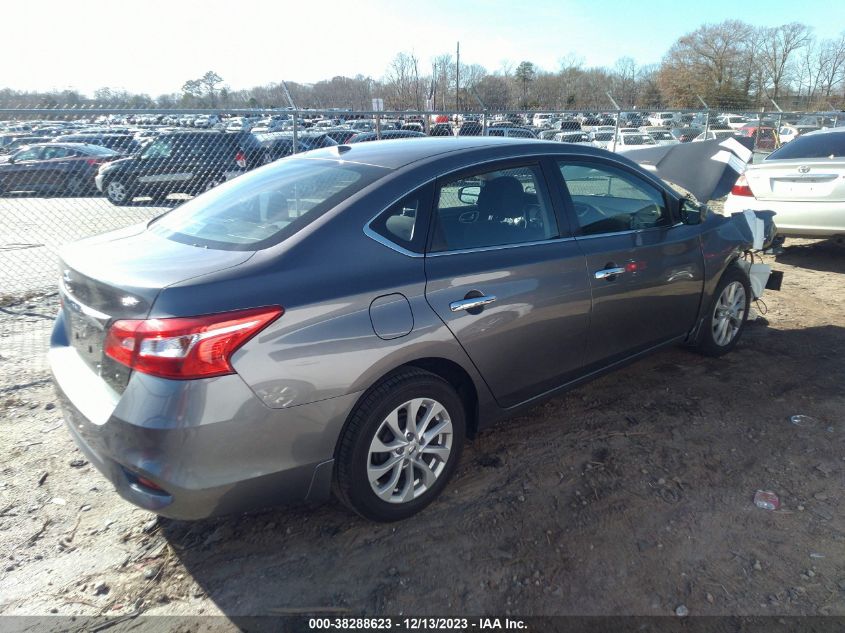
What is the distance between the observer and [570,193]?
3459 mm

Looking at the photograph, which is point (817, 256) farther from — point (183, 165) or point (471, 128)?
point (183, 165)

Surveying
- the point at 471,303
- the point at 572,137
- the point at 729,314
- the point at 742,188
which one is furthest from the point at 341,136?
the point at 471,303

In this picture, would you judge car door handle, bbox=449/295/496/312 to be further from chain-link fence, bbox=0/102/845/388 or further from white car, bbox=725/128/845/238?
white car, bbox=725/128/845/238

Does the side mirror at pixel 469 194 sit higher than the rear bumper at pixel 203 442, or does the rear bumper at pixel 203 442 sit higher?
the side mirror at pixel 469 194

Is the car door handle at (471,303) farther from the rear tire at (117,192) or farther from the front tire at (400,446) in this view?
the rear tire at (117,192)

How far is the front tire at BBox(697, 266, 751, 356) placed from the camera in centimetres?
445

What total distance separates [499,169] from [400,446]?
1.55 metres

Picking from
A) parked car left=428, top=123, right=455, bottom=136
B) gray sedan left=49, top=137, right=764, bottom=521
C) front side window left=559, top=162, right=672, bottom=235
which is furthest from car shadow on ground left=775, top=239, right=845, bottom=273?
parked car left=428, top=123, right=455, bottom=136

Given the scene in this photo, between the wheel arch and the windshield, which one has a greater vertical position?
the windshield

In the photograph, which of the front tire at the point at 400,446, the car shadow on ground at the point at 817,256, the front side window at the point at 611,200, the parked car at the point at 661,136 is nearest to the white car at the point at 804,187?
the car shadow on ground at the point at 817,256

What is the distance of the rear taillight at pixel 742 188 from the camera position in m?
7.68

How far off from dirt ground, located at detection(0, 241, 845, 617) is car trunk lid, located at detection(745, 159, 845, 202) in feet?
13.3

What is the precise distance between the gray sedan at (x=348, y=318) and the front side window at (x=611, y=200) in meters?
0.02

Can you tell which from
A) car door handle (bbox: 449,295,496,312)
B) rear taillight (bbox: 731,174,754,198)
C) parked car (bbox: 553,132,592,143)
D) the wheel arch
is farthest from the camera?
parked car (bbox: 553,132,592,143)
